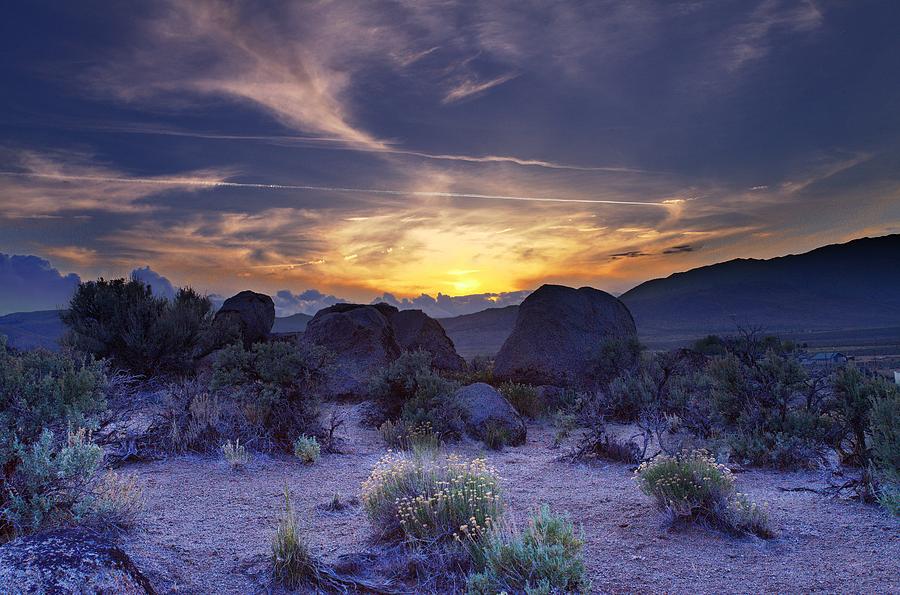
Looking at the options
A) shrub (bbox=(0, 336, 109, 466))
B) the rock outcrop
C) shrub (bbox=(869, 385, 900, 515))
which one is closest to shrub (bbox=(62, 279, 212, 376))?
the rock outcrop

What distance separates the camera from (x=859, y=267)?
→ 173500mm

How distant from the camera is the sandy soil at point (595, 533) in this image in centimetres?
548

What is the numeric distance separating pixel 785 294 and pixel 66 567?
151048mm

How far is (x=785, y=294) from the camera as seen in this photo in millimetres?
135000

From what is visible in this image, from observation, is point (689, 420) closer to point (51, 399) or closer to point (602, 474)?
point (602, 474)

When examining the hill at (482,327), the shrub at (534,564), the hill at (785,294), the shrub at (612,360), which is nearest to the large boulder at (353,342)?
the shrub at (612,360)

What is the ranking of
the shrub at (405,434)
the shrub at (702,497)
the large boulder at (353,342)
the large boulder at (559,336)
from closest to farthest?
1. the shrub at (702,497)
2. the shrub at (405,434)
3. the large boulder at (353,342)
4. the large boulder at (559,336)

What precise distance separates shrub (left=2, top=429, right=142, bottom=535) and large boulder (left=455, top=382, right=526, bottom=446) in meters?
7.99

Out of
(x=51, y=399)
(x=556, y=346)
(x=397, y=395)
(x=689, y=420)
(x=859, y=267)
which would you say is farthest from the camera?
(x=859, y=267)

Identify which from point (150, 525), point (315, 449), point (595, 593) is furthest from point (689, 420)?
point (150, 525)

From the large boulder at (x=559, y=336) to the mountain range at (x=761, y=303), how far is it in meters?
55.2

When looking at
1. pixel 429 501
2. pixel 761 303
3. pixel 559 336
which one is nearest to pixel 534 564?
pixel 429 501

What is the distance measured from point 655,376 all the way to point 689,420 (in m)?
5.10

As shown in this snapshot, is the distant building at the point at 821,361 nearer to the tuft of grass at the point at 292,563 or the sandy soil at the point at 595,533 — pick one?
the sandy soil at the point at 595,533
